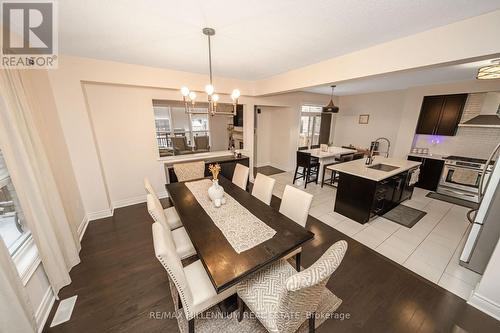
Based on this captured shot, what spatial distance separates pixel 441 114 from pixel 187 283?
6.13 metres

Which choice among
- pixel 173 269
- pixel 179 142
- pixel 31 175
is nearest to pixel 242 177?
pixel 173 269

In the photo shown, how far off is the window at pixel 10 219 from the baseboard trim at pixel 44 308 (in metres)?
0.50

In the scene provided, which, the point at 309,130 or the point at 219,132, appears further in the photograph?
the point at 309,130

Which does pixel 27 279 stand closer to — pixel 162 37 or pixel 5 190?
pixel 5 190

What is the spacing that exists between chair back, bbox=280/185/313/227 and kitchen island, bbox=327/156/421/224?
59.1 inches

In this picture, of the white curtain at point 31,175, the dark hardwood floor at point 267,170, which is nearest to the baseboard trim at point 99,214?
the white curtain at point 31,175

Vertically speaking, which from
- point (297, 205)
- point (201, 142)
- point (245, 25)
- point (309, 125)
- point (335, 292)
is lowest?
point (335, 292)

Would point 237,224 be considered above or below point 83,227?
above

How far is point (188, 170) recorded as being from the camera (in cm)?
333

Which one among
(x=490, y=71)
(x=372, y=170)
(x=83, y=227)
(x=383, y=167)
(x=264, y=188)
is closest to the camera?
(x=490, y=71)

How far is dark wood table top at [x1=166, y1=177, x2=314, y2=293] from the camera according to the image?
1.17 metres

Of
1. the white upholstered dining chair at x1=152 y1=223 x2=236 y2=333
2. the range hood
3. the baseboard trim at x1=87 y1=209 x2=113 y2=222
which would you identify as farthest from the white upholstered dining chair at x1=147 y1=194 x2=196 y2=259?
the range hood

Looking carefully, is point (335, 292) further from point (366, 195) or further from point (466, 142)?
point (466, 142)

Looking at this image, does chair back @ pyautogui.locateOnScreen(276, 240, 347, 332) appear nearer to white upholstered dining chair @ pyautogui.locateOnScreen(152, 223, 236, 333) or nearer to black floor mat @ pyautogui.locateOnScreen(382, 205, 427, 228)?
white upholstered dining chair @ pyautogui.locateOnScreen(152, 223, 236, 333)
